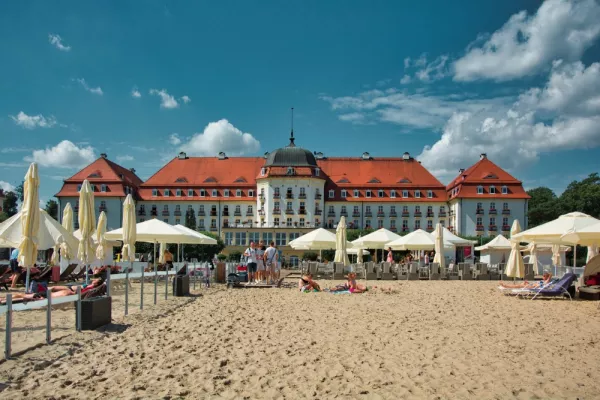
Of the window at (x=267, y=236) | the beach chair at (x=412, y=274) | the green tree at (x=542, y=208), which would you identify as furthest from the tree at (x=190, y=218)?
the green tree at (x=542, y=208)

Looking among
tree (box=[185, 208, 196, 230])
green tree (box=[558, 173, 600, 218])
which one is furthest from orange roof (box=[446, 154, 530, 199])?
tree (box=[185, 208, 196, 230])

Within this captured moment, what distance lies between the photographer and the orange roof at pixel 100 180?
66.7m

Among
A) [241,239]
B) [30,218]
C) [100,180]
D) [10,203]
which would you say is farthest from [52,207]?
[30,218]

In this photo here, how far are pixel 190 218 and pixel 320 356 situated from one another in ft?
198

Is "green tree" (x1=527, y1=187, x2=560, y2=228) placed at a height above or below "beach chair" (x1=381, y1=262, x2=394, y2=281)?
above

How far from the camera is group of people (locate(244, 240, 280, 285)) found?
65.4 ft

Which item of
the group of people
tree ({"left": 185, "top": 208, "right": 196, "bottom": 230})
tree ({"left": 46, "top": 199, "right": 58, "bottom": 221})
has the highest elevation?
tree ({"left": 46, "top": 199, "right": 58, "bottom": 221})

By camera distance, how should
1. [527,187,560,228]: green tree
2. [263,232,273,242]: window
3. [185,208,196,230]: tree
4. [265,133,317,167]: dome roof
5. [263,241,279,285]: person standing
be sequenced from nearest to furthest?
[263,241,279,285]: person standing, [263,232,273,242]: window, [185,208,196,230]: tree, [265,133,317,167]: dome roof, [527,187,560,228]: green tree

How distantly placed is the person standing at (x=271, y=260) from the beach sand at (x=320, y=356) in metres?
6.92

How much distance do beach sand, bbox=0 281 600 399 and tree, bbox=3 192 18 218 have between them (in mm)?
87325

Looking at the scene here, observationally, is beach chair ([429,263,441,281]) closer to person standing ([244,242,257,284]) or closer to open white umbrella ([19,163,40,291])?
person standing ([244,242,257,284])

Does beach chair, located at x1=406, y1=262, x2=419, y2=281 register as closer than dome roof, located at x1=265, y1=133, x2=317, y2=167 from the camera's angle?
Yes

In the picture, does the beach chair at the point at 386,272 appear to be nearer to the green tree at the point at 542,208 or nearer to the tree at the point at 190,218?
the tree at the point at 190,218

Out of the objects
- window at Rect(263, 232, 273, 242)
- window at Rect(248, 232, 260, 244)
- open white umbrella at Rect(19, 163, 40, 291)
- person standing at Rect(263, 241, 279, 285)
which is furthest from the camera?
window at Rect(263, 232, 273, 242)
